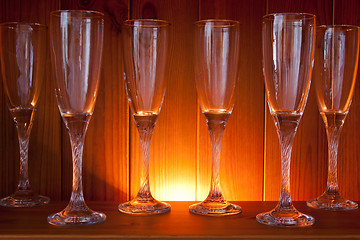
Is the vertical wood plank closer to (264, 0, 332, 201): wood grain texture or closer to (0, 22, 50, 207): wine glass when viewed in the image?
(0, 22, 50, 207): wine glass

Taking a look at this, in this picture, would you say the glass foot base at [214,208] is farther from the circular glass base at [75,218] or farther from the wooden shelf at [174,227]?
the circular glass base at [75,218]

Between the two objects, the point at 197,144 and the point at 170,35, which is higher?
the point at 170,35

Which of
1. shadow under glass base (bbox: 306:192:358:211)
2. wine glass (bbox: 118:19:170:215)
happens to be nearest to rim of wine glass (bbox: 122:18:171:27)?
wine glass (bbox: 118:19:170:215)

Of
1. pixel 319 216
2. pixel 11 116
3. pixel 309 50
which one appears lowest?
pixel 319 216

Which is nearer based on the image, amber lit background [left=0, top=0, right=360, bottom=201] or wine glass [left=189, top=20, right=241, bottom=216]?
wine glass [left=189, top=20, right=241, bottom=216]

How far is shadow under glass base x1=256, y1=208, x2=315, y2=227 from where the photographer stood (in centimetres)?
68

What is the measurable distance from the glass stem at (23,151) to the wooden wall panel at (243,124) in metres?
0.28

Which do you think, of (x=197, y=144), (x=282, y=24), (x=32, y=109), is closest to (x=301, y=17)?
(x=282, y=24)

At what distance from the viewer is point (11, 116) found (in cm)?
91

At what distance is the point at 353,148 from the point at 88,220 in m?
0.49

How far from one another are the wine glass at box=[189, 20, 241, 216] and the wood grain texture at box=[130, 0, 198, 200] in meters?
0.15

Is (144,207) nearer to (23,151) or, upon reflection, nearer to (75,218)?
(75,218)

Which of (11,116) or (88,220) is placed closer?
(88,220)

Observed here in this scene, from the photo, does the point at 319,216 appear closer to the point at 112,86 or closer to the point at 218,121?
the point at 218,121
